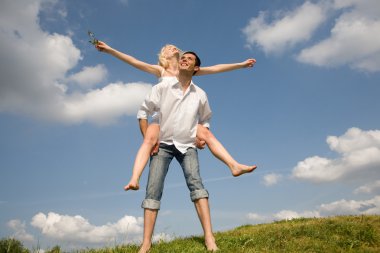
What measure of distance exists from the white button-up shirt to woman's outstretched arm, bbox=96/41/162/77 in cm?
54

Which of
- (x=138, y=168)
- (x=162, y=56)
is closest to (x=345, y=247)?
(x=138, y=168)

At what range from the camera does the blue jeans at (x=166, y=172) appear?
6836 mm

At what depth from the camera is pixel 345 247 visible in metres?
7.16

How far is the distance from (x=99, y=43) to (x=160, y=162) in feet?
8.59

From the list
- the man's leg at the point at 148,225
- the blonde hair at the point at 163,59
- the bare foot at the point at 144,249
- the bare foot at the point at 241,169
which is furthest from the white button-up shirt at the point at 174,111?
the bare foot at the point at 144,249

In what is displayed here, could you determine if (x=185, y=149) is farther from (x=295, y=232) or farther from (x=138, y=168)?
(x=295, y=232)

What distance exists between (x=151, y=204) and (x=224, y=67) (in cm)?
304

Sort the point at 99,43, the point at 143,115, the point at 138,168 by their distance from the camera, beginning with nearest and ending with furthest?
the point at 138,168
the point at 143,115
the point at 99,43

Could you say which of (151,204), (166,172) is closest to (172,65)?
(166,172)

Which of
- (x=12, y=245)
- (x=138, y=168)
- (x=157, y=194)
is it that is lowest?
(x=12, y=245)

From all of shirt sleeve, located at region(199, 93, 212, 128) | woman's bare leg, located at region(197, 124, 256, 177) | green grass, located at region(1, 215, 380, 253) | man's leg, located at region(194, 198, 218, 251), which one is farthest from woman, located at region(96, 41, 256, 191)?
green grass, located at region(1, 215, 380, 253)

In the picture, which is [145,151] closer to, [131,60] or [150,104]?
[150,104]

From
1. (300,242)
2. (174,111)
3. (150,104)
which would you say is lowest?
(300,242)

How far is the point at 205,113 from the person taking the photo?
7512mm
